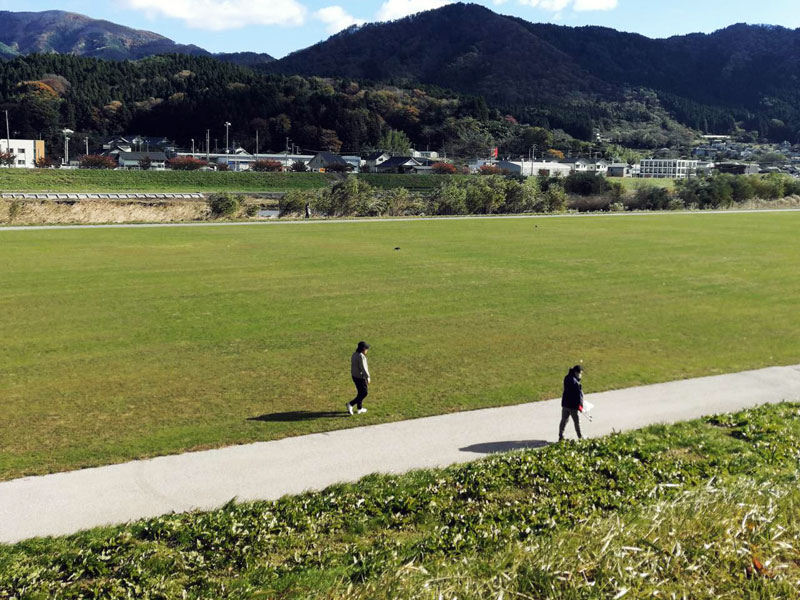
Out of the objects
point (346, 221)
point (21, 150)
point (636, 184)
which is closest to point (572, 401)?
point (346, 221)

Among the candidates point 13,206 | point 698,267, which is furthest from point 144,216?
point 698,267

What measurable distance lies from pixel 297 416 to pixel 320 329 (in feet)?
22.1

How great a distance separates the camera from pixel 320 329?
19172 mm

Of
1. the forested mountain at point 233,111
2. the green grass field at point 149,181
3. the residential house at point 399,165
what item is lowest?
the green grass field at point 149,181

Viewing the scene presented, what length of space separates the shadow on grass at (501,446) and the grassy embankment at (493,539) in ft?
2.78

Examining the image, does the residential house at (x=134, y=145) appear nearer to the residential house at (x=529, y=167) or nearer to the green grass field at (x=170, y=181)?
the green grass field at (x=170, y=181)

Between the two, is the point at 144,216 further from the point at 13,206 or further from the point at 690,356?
the point at 690,356

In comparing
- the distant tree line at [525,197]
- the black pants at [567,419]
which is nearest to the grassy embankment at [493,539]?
the black pants at [567,419]

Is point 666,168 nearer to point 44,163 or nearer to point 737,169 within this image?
point 737,169

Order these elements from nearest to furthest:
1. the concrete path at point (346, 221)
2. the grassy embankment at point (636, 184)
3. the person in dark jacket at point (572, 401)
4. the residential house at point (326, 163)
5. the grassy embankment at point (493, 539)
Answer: the grassy embankment at point (493, 539) < the person in dark jacket at point (572, 401) < the concrete path at point (346, 221) < the grassy embankment at point (636, 184) < the residential house at point (326, 163)

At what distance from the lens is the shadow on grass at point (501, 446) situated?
11.0m

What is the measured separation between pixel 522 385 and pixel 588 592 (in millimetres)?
9035

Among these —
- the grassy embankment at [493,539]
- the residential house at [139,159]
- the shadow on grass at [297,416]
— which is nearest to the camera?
the grassy embankment at [493,539]

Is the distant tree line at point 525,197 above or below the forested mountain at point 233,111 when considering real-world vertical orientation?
below
